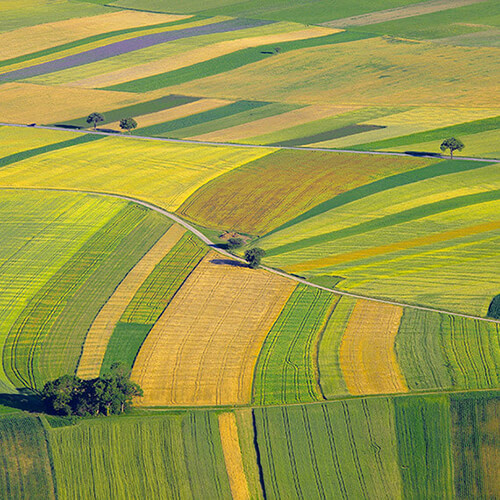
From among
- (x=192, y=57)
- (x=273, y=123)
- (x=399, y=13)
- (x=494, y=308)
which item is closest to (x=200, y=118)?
(x=273, y=123)

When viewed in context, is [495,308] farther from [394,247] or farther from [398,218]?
[398,218]

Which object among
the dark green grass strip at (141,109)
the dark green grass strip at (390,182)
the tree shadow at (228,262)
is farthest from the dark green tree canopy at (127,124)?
the tree shadow at (228,262)

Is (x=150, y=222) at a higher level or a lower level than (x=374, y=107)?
lower

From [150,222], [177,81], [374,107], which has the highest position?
[177,81]

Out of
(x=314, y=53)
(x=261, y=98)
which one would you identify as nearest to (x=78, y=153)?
(x=261, y=98)

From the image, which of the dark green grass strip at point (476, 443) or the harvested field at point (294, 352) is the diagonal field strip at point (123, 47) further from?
the dark green grass strip at point (476, 443)

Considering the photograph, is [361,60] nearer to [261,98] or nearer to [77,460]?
[261,98]
